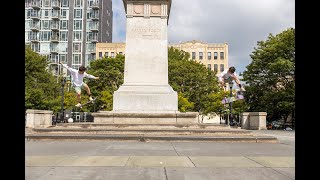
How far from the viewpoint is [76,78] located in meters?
17.8

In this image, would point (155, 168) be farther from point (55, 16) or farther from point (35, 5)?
point (35, 5)

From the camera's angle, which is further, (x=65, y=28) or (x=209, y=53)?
(x=209, y=53)

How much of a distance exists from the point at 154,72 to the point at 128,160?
11.0 meters

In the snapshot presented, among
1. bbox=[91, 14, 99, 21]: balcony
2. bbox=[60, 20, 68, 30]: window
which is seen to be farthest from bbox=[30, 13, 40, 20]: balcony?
bbox=[91, 14, 99, 21]: balcony

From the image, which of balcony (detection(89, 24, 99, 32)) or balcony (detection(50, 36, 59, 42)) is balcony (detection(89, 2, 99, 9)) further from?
balcony (detection(50, 36, 59, 42))

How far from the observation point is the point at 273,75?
1713 inches

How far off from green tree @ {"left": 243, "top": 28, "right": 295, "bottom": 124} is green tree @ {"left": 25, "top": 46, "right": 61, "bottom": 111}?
29.5 meters

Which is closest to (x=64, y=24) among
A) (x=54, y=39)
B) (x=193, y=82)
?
(x=54, y=39)

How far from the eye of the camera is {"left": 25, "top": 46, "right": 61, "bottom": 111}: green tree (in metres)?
49.3

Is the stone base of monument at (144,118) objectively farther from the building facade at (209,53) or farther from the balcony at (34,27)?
the building facade at (209,53)

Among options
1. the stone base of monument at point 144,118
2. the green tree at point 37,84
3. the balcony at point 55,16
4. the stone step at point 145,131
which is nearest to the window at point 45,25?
the balcony at point 55,16

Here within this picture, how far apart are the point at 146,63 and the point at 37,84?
37.9 metres

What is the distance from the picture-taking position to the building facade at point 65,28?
325 feet
